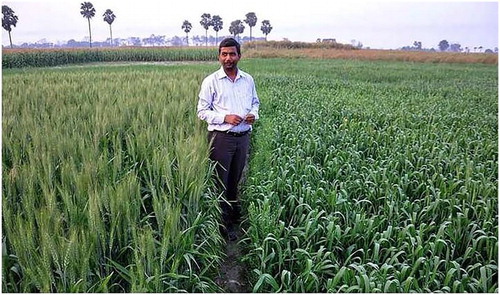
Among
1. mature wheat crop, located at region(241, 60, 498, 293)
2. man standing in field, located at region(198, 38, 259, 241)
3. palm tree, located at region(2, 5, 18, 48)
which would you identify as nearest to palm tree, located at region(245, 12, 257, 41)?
palm tree, located at region(2, 5, 18, 48)

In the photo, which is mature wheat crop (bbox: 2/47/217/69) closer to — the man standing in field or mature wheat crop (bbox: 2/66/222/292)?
mature wheat crop (bbox: 2/66/222/292)

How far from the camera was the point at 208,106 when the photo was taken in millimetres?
3861

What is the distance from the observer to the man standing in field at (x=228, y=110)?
3695 mm

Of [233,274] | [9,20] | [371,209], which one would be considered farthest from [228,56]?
[9,20]

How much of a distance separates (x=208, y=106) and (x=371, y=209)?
82.9 inches

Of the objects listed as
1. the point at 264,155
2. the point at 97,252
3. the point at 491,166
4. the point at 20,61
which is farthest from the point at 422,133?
the point at 20,61

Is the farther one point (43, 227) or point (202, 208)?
point (202, 208)

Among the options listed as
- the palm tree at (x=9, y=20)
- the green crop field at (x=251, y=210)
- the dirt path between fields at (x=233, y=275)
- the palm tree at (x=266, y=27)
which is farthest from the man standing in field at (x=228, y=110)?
the palm tree at (x=266, y=27)

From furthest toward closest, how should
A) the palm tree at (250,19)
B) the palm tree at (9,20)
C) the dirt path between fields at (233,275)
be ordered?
the palm tree at (250,19) < the palm tree at (9,20) < the dirt path between fields at (233,275)

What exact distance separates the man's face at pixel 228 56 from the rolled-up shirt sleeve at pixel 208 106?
0.27m

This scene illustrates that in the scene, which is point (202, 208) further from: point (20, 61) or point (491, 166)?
point (20, 61)

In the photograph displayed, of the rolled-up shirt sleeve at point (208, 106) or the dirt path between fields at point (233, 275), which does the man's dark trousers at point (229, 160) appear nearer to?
the rolled-up shirt sleeve at point (208, 106)

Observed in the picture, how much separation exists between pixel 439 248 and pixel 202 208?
206cm

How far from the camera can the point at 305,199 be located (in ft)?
12.6
